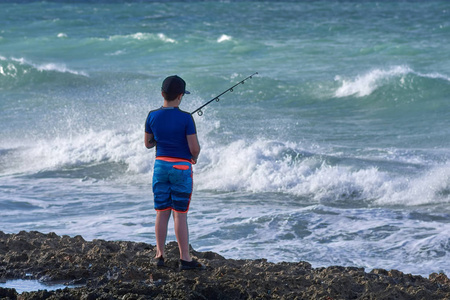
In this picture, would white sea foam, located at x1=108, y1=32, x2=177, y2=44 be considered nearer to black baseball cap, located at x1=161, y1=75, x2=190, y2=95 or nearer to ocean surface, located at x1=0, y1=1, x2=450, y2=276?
ocean surface, located at x1=0, y1=1, x2=450, y2=276

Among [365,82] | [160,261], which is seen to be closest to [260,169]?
[160,261]

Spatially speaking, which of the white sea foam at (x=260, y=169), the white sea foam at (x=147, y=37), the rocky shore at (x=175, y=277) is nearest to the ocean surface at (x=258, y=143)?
the white sea foam at (x=260, y=169)

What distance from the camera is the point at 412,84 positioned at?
1752 centimetres

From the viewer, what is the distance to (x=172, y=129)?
4.73 metres

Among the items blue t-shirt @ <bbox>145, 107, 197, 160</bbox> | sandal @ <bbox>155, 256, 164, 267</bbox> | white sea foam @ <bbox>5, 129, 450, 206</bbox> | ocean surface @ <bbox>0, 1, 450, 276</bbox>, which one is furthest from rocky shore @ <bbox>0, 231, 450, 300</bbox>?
white sea foam @ <bbox>5, 129, 450, 206</bbox>

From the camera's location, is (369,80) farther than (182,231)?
Yes

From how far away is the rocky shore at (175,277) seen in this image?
4.49m

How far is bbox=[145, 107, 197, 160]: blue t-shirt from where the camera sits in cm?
473

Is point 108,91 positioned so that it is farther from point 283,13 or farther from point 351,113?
point 283,13

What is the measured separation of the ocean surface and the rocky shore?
108 centimetres

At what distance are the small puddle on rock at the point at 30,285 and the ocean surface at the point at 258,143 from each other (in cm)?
201

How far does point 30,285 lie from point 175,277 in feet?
3.19

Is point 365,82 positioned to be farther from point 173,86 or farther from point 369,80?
point 173,86

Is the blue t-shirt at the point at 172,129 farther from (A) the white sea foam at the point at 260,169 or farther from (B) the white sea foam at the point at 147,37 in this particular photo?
(B) the white sea foam at the point at 147,37
